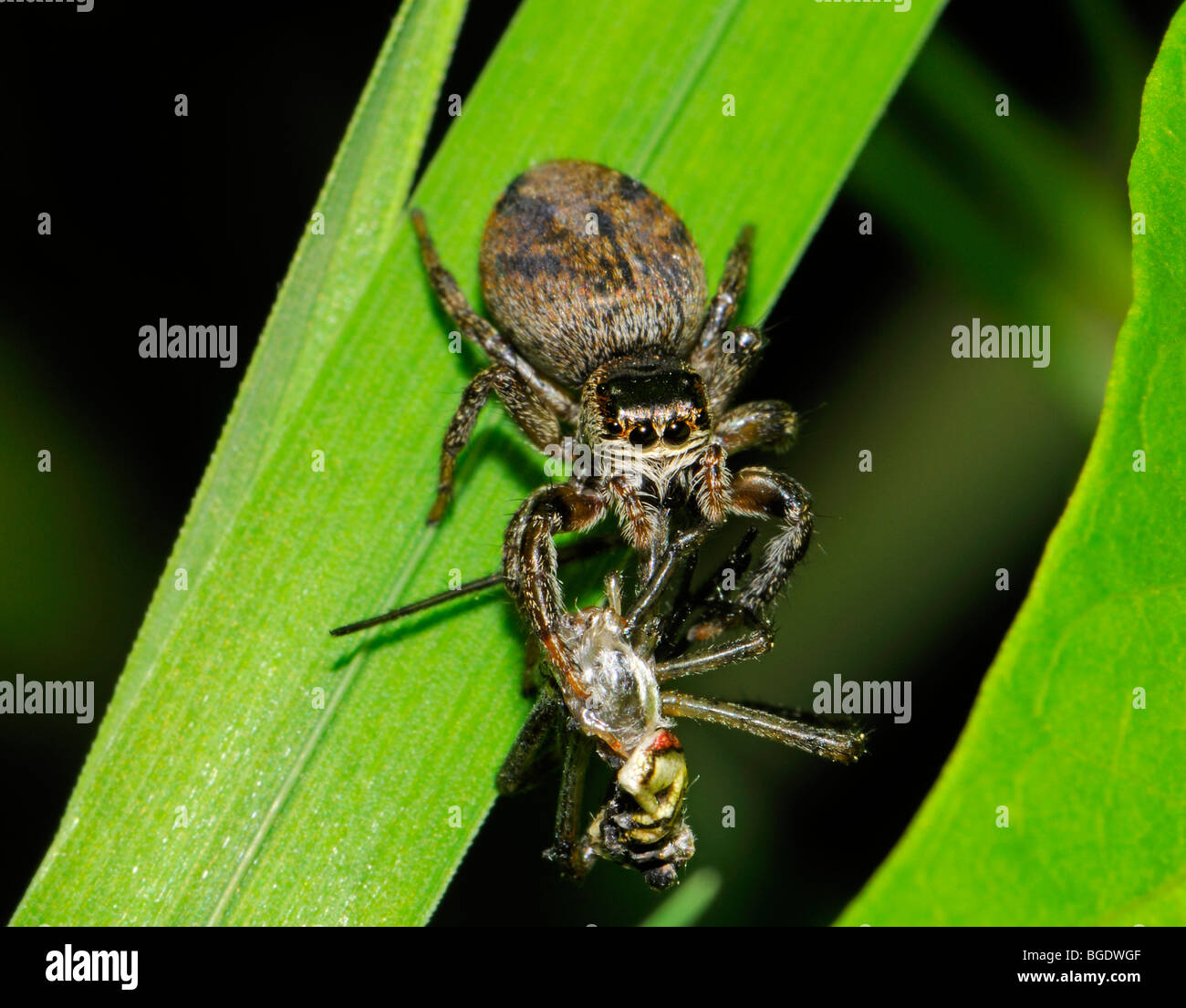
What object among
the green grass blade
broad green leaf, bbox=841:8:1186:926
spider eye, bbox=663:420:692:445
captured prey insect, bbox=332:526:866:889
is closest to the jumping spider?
spider eye, bbox=663:420:692:445

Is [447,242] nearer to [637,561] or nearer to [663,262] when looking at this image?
[663,262]

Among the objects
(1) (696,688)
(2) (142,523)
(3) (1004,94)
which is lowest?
(1) (696,688)

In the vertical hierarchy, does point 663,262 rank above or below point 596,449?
above

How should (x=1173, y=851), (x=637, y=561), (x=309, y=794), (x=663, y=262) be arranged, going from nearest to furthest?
(x=1173, y=851), (x=309, y=794), (x=637, y=561), (x=663, y=262)

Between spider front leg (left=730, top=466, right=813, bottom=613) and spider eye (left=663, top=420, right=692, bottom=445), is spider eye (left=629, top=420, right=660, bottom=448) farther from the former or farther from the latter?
spider front leg (left=730, top=466, right=813, bottom=613)

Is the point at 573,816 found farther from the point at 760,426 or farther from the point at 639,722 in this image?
the point at 760,426

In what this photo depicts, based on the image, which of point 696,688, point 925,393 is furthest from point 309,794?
point 925,393

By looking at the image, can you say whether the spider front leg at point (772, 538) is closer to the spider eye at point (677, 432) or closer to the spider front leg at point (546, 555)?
the spider eye at point (677, 432)

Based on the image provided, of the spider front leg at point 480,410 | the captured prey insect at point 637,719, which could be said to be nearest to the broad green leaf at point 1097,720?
the captured prey insect at point 637,719
